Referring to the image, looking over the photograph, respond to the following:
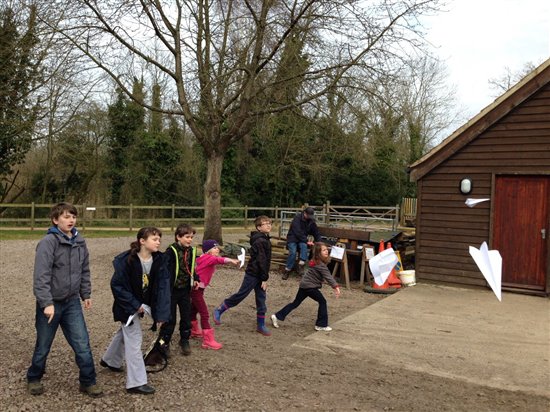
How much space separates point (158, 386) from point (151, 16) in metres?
11.5

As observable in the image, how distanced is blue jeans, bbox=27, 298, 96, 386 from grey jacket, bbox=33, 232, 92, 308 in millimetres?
121

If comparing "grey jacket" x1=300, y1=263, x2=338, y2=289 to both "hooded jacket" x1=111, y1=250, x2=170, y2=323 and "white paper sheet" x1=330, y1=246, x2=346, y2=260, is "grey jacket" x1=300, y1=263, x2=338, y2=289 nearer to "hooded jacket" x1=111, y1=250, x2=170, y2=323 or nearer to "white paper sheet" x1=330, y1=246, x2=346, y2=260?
"hooded jacket" x1=111, y1=250, x2=170, y2=323

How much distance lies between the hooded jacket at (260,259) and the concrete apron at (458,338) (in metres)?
1.02

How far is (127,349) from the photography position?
4.32 meters

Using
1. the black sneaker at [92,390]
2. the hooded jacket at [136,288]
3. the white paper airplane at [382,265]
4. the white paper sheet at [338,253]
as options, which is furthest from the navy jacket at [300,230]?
the black sneaker at [92,390]

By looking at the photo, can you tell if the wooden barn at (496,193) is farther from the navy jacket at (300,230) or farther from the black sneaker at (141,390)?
the black sneaker at (141,390)

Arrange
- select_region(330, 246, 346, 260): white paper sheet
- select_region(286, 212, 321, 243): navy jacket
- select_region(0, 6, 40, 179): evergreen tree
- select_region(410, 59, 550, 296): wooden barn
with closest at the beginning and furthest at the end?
select_region(410, 59, 550, 296): wooden barn → select_region(330, 246, 346, 260): white paper sheet → select_region(286, 212, 321, 243): navy jacket → select_region(0, 6, 40, 179): evergreen tree

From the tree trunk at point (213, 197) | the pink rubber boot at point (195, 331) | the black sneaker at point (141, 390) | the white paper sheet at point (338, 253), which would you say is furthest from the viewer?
the tree trunk at point (213, 197)

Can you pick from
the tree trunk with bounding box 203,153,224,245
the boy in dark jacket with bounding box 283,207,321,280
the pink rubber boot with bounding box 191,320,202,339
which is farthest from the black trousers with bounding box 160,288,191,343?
the tree trunk with bounding box 203,153,224,245

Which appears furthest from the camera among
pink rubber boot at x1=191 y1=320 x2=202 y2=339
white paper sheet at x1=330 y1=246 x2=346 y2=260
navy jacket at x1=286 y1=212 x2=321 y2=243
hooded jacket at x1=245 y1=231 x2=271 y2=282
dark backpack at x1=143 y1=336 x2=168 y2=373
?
navy jacket at x1=286 y1=212 x2=321 y2=243

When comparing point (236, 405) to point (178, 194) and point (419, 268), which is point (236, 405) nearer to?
point (419, 268)

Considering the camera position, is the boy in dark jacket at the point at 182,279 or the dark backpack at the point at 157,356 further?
the boy in dark jacket at the point at 182,279

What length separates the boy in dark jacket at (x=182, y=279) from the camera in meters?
5.13

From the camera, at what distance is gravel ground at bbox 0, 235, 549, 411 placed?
4.15 meters
